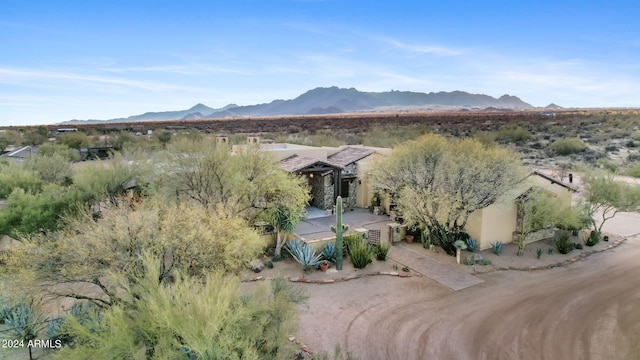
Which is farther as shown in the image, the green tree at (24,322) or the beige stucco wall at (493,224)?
the beige stucco wall at (493,224)

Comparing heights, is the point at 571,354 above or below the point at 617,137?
below

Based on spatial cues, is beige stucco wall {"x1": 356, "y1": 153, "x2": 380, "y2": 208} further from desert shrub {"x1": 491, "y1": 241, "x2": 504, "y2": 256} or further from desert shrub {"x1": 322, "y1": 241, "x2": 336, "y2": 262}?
desert shrub {"x1": 322, "y1": 241, "x2": 336, "y2": 262}

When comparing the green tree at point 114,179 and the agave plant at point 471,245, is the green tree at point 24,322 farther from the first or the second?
the agave plant at point 471,245

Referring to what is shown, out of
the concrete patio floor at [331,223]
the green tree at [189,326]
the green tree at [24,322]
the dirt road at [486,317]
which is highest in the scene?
the green tree at [189,326]

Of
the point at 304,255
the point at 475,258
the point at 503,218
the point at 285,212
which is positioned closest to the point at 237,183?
the point at 285,212

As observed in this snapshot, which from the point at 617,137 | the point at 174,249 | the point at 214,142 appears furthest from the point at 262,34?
the point at 617,137

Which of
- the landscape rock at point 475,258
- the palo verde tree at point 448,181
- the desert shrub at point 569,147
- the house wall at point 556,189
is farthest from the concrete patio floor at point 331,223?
the desert shrub at point 569,147

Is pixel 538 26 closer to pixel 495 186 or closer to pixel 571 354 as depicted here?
pixel 495 186
